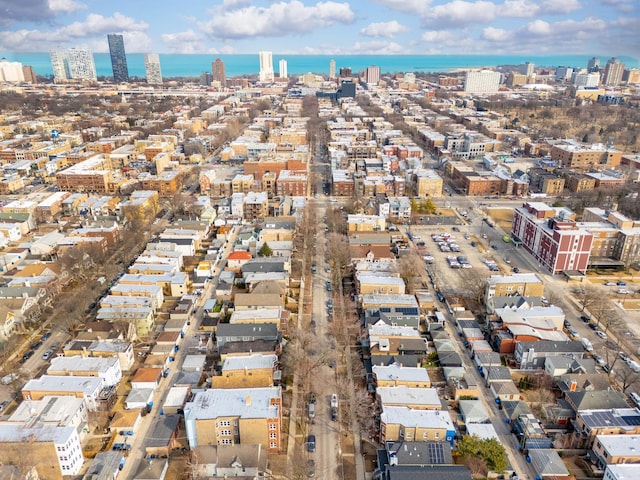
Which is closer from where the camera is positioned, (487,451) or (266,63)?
(487,451)

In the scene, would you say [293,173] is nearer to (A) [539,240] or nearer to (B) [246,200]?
(B) [246,200]

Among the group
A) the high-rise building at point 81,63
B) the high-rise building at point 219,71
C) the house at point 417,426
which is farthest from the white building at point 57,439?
the high-rise building at point 81,63

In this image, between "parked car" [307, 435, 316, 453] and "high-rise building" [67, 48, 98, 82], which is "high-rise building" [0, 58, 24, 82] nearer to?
"high-rise building" [67, 48, 98, 82]

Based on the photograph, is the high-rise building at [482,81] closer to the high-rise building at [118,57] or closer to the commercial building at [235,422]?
the high-rise building at [118,57]

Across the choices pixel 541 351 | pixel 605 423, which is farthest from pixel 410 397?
pixel 541 351

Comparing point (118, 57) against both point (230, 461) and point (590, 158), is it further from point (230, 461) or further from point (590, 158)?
point (230, 461)

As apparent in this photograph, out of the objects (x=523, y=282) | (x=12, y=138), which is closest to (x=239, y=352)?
(x=523, y=282)

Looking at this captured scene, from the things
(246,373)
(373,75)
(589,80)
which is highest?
(373,75)
